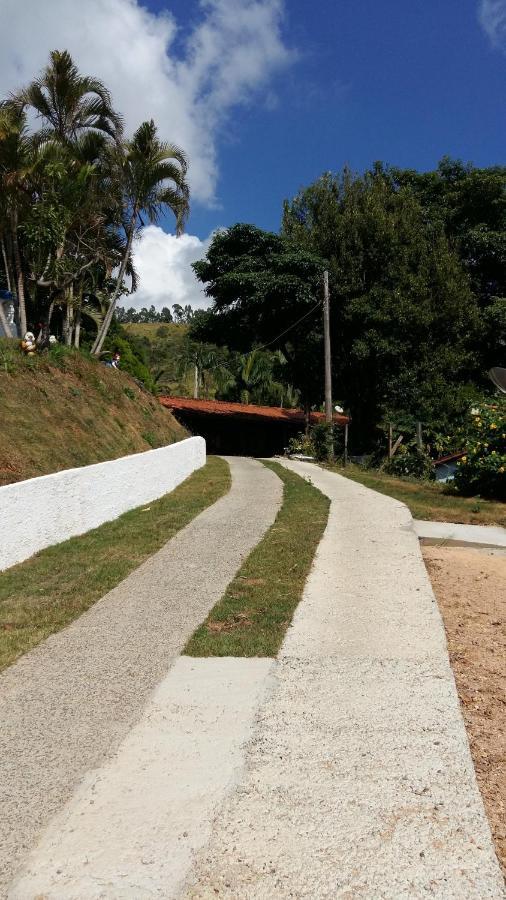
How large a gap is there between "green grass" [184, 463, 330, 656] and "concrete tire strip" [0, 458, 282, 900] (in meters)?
0.17

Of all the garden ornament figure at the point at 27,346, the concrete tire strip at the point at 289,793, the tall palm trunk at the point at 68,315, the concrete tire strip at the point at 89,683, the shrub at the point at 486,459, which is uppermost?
the tall palm trunk at the point at 68,315

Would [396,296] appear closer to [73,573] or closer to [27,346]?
[27,346]

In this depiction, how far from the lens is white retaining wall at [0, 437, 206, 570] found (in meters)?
7.43

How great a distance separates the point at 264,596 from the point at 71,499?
13.2 ft

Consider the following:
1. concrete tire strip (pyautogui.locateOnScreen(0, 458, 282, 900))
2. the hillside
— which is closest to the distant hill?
the hillside

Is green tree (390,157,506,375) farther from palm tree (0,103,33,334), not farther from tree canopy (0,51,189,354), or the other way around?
palm tree (0,103,33,334)

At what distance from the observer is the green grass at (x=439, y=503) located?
A: 36.6ft

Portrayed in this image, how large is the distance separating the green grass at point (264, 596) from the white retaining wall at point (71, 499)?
287cm

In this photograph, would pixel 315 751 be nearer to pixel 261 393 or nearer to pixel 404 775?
pixel 404 775

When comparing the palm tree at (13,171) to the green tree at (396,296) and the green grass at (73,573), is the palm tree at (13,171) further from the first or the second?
the green tree at (396,296)

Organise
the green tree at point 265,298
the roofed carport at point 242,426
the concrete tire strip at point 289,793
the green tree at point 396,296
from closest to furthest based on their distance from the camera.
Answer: the concrete tire strip at point 289,793 → the green tree at point 396,296 → the green tree at point 265,298 → the roofed carport at point 242,426

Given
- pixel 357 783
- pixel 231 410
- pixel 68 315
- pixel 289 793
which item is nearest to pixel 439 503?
pixel 357 783

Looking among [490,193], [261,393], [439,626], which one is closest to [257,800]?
[439,626]

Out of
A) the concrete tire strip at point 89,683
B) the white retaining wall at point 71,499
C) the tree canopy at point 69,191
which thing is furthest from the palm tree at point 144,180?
the concrete tire strip at point 89,683
